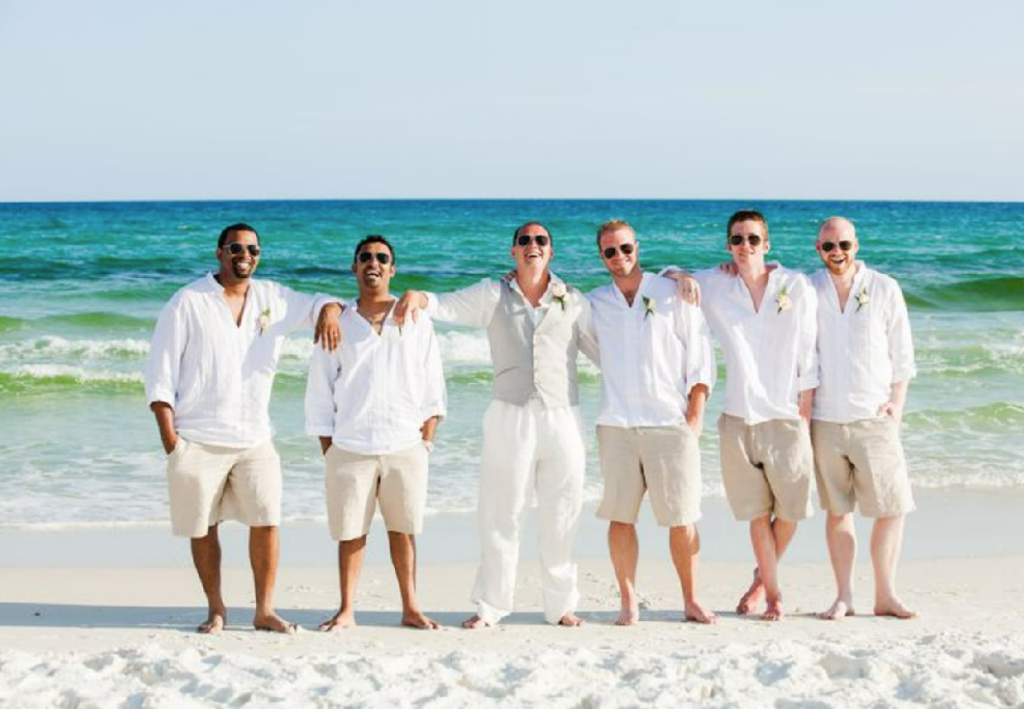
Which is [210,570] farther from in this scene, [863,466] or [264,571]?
[863,466]

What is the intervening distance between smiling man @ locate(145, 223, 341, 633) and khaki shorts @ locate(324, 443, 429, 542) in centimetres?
27

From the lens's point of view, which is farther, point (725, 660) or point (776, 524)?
point (776, 524)

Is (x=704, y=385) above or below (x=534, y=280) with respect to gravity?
below

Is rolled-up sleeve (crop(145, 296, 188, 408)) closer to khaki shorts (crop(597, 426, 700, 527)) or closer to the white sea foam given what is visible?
the white sea foam

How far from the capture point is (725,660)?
5164 millimetres

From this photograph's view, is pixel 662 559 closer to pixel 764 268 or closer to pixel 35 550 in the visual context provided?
pixel 764 268

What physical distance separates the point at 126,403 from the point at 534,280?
797 cm

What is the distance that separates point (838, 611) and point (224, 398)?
281 cm

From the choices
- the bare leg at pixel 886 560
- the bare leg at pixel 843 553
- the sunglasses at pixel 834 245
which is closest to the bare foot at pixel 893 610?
the bare leg at pixel 886 560

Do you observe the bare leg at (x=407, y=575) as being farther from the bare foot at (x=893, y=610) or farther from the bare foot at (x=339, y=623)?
the bare foot at (x=893, y=610)

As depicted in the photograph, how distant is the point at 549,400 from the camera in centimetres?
577

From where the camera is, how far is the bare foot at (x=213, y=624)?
5.75m

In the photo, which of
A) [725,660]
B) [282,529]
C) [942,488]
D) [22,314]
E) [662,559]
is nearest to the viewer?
[725,660]

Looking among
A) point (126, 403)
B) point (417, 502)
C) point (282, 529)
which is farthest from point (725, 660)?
point (126, 403)
